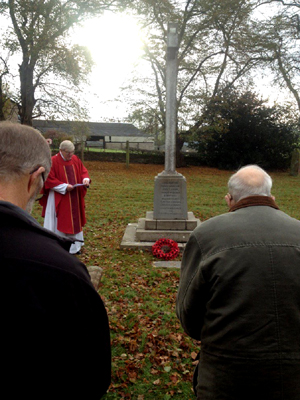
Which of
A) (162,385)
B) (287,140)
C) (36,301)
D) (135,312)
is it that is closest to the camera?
(36,301)

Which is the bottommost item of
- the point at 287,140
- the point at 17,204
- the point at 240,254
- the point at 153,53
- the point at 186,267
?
the point at 186,267

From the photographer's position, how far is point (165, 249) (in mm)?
6750

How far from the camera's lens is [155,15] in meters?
19.2

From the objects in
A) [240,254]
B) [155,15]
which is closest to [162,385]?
[240,254]

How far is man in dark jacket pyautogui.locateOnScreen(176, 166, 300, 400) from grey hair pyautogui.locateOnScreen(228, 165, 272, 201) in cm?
15

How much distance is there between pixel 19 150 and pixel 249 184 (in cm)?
123

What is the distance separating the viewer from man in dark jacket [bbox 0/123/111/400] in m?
1.07

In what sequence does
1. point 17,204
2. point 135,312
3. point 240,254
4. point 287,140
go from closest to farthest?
point 17,204
point 240,254
point 135,312
point 287,140

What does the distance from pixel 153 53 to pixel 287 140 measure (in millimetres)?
11036

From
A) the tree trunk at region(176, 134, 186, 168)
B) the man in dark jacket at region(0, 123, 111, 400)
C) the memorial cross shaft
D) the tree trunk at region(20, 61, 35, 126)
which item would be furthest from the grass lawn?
the tree trunk at region(176, 134, 186, 168)

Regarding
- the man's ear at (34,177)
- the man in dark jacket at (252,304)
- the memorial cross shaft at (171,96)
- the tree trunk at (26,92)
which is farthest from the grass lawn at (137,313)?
the tree trunk at (26,92)

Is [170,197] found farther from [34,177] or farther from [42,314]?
[42,314]

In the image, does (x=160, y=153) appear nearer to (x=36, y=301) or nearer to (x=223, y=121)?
(x=223, y=121)

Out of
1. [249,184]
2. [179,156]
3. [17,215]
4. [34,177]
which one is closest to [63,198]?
[249,184]
